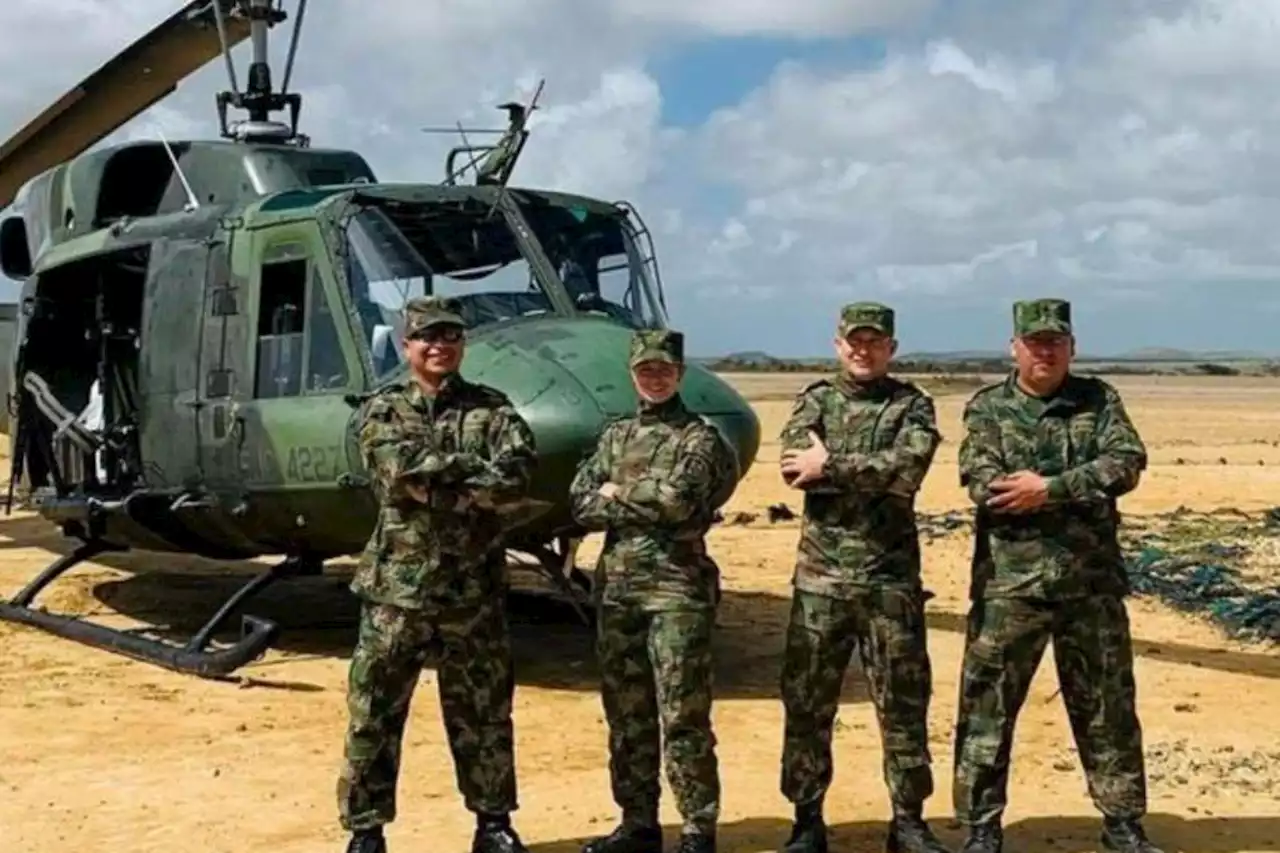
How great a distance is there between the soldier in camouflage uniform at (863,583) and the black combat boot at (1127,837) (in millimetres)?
570

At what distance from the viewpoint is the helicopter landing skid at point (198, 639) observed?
818cm

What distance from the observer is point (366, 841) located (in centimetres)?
520

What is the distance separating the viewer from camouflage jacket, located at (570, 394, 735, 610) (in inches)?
207

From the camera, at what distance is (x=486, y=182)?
897 cm

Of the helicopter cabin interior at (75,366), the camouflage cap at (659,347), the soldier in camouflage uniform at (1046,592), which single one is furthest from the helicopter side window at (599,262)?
the soldier in camouflage uniform at (1046,592)

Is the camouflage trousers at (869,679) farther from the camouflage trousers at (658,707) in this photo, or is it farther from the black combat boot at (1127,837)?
the black combat boot at (1127,837)

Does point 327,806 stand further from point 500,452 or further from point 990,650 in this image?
point 990,650

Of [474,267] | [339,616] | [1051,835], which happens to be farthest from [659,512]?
[339,616]

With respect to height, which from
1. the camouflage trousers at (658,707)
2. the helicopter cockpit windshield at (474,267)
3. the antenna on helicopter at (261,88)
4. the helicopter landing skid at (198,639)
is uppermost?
the antenna on helicopter at (261,88)

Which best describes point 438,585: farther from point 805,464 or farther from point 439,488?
point 805,464

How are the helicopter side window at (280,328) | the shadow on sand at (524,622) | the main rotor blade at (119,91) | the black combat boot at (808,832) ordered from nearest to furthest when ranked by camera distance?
the black combat boot at (808,832) → the helicopter side window at (280,328) → the shadow on sand at (524,622) → the main rotor blade at (119,91)

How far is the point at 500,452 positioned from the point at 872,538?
120 cm

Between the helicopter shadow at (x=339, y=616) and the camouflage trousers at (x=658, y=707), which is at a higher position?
the camouflage trousers at (x=658, y=707)

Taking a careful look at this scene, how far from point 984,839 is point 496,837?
1525mm
